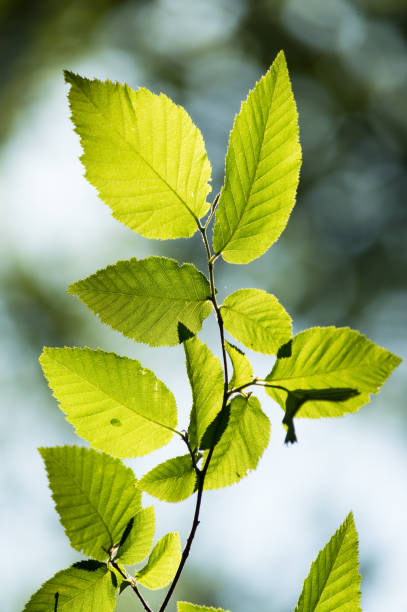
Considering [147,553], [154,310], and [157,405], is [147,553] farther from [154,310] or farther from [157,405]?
[154,310]

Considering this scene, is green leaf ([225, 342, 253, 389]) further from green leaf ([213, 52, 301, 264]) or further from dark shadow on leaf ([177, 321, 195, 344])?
green leaf ([213, 52, 301, 264])

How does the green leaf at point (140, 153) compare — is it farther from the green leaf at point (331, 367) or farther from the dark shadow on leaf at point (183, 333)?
the green leaf at point (331, 367)

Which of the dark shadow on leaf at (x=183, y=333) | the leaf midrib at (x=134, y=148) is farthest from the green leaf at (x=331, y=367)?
the leaf midrib at (x=134, y=148)

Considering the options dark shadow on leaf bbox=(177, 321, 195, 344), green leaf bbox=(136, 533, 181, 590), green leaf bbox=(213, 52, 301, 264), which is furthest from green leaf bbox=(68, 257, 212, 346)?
green leaf bbox=(136, 533, 181, 590)

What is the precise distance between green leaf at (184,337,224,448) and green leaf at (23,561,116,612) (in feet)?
0.58

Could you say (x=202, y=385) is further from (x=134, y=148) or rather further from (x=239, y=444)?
(x=134, y=148)

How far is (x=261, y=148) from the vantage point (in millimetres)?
603

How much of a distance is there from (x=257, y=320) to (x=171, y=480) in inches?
8.8

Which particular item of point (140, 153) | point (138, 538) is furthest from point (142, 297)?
point (138, 538)

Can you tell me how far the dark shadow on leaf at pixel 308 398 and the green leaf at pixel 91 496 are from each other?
19 centimetres

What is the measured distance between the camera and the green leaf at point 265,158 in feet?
1.94

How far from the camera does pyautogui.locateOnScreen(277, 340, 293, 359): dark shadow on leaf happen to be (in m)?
0.61

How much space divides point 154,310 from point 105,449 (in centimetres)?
18

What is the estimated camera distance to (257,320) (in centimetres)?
66
